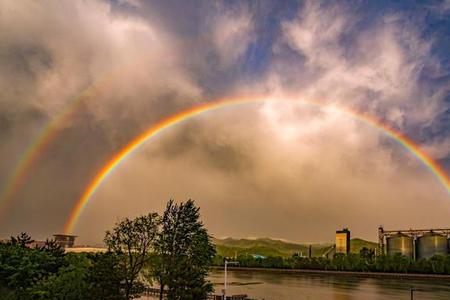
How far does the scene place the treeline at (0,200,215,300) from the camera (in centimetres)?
4003

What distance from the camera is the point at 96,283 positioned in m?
39.8

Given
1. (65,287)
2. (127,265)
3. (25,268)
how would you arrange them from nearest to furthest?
1. (65,287)
2. (25,268)
3. (127,265)

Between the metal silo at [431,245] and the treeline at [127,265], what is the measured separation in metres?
161

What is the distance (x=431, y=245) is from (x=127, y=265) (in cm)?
17437

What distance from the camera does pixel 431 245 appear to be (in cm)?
19138

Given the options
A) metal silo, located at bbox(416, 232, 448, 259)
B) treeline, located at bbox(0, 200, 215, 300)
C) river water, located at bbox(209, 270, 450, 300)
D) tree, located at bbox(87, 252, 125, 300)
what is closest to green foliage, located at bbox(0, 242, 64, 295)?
treeline, located at bbox(0, 200, 215, 300)

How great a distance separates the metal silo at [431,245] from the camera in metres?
187

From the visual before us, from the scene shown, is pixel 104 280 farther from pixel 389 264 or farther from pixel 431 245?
pixel 431 245

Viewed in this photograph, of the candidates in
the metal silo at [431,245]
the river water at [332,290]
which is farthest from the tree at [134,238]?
the metal silo at [431,245]

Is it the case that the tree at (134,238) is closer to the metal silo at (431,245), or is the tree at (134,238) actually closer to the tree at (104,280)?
the tree at (104,280)

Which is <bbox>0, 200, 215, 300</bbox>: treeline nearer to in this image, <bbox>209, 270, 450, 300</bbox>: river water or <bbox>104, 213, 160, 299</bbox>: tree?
<bbox>104, 213, 160, 299</bbox>: tree

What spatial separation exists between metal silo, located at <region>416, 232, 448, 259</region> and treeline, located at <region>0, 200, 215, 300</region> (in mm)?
161411

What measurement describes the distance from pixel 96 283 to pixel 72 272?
11.7 ft

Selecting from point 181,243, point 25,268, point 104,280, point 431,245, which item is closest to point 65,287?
point 104,280
